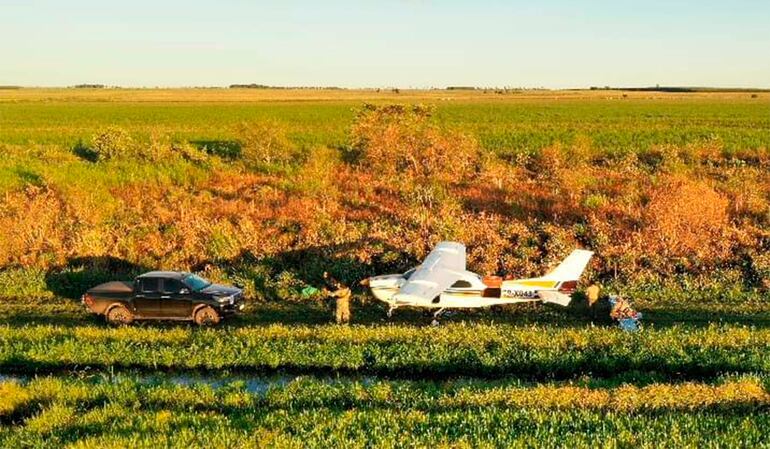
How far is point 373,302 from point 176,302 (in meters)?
5.67

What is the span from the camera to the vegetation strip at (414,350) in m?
14.4

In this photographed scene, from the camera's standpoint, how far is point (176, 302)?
60.6 feet

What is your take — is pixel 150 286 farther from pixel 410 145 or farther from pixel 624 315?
pixel 410 145

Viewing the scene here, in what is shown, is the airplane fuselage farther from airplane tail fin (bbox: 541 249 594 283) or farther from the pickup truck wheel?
the pickup truck wheel

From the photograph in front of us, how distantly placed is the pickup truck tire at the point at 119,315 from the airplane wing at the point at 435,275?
24.6 ft

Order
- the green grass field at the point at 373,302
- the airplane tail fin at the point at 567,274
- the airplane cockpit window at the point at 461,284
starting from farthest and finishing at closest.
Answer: the airplane tail fin at the point at 567,274
the airplane cockpit window at the point at 461,284
the green grass field at the point at 373,302

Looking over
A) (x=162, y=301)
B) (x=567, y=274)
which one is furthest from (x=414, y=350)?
(x=162, y=301)

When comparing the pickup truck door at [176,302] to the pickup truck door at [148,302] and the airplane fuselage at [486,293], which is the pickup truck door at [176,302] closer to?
the pickup truck door at [148,302]

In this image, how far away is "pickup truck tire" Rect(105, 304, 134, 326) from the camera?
60.8 ft

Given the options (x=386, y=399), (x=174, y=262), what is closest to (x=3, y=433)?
(x=386, y=399)

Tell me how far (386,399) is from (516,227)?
13.5 metres

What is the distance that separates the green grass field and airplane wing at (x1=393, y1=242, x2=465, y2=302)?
3.13 ft

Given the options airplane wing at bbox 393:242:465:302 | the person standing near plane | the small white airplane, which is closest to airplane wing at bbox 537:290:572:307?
the small white airplane

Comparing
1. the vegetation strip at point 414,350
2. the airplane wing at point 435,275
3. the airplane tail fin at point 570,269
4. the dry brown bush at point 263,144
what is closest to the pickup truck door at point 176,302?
the vegetation strip at point 414,350
